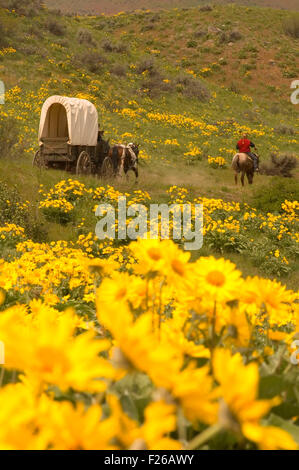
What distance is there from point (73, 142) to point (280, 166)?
11317 millimetres

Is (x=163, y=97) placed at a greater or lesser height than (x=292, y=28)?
lesser

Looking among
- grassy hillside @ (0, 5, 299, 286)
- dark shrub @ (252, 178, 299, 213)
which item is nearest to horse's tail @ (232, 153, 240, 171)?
grassy hillside @ (0, 5, 299, 286)

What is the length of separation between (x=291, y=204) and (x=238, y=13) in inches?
2226

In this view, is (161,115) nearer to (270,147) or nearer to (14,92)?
(270,147)

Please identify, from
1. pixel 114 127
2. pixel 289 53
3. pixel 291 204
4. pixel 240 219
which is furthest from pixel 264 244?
pixel 289 53

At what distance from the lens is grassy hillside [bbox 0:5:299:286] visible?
13.2m

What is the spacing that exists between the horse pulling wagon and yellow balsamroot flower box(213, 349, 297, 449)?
40.0 ft

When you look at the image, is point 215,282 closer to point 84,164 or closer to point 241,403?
point 241,403

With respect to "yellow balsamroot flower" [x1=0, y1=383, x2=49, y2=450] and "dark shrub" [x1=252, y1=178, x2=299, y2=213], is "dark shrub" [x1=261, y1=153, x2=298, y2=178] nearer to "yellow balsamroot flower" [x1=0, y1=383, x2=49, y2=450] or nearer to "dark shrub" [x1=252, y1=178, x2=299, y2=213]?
"dark shrub" [x1=252, y1=178, x2=299, y2=213]

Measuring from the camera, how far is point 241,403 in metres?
0.61

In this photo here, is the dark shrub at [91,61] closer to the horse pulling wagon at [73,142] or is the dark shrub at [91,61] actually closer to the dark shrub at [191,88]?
the dark shrub at [191,88]

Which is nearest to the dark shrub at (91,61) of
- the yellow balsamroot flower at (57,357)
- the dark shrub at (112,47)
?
the dark shrub at (112,47)

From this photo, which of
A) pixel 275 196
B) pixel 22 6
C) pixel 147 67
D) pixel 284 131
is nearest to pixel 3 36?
pixel 22 6

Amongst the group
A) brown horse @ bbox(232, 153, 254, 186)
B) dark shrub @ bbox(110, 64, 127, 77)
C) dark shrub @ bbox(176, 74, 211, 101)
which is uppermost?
dark shrub @ bbox(110, 64, 127, 77)
